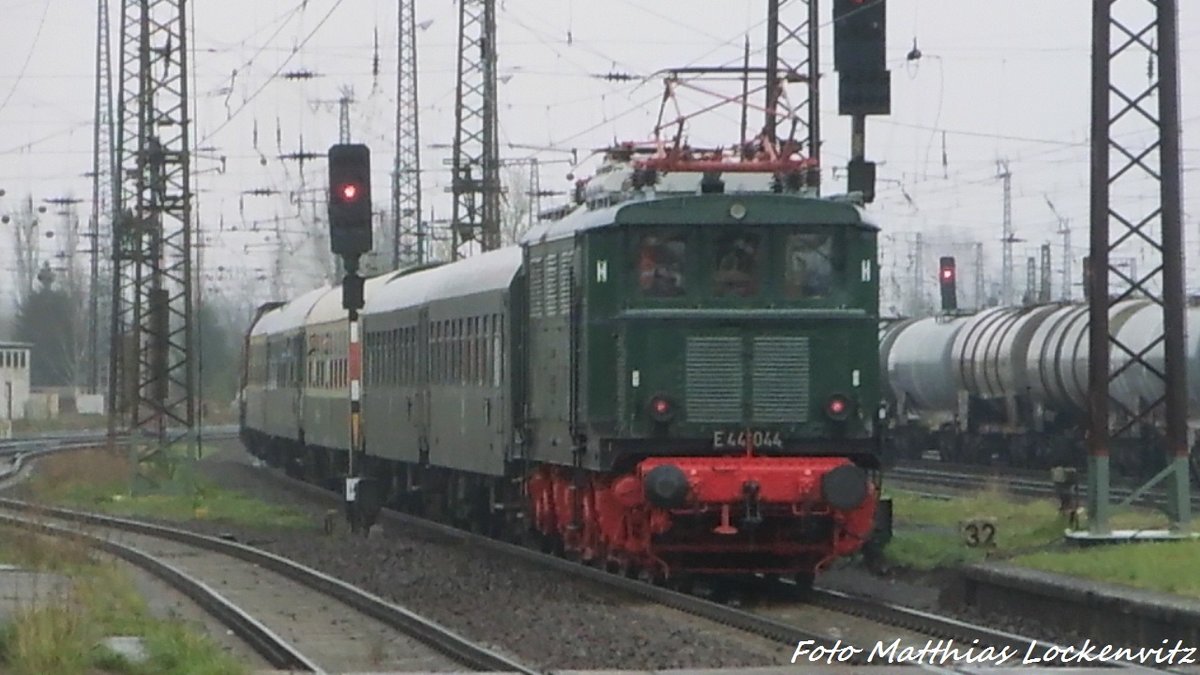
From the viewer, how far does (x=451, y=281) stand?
26.9 metres

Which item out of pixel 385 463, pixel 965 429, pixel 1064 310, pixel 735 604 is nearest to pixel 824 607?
pixel 735 604

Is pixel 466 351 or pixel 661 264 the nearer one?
pixel 661 264

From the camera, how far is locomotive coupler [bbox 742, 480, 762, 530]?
18.1 metres

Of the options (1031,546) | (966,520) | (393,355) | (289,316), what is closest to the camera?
(1031,546)

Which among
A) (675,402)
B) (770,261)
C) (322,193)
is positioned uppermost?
(322,193)

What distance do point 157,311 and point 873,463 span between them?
23822mm

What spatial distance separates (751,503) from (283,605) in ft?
13.8

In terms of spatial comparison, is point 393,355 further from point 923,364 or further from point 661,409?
point 923,364

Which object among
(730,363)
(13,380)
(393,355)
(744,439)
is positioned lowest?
(744,439)

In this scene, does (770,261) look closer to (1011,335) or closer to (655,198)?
(655,198)

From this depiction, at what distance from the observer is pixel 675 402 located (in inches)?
730

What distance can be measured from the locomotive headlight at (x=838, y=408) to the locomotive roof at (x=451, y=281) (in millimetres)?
4790

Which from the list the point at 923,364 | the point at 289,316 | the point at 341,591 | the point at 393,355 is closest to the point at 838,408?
the point at 341,591

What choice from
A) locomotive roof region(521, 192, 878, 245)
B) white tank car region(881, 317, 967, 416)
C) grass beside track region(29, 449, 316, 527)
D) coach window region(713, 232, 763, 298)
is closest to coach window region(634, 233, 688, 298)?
locomotive roof region(521, 192, 878, 245)
